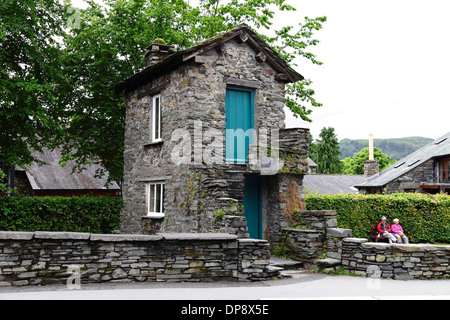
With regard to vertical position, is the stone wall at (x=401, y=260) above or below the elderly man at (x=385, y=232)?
below

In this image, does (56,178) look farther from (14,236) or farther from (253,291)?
(253,291)

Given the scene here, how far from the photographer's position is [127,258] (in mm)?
8695

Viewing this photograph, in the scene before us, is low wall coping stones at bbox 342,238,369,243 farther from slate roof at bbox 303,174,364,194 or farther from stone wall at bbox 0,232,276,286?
slate roof at bbox 303,174,364,194

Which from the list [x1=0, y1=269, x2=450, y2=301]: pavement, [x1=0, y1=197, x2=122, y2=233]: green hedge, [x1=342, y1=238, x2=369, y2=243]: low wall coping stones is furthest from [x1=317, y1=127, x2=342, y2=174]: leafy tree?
[x1=0, y1=269, x2=450, y2=301]: pavement

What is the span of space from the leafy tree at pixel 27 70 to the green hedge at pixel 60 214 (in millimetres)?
1666

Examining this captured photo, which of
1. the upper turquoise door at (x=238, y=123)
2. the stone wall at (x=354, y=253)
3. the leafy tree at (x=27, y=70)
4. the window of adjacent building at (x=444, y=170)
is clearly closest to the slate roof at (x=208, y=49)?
the upper turquoise door at (x=238, y=123)

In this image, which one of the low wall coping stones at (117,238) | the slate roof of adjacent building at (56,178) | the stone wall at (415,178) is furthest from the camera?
the stone wall at (415,178)

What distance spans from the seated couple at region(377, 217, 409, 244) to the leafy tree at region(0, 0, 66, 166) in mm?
11355

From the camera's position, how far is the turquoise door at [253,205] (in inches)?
504

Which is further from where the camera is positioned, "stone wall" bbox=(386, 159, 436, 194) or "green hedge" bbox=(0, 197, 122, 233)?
"stone wall" bbox=(386, 159, 436, 194)

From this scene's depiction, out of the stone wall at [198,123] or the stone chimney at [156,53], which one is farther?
the stone chimney at [156,53]

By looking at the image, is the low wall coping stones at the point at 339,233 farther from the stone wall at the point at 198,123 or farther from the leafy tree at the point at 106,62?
the leafy tree at the point at 106,62

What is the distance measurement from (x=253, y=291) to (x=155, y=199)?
644 cm

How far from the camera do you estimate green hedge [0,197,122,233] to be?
48.3 feet
